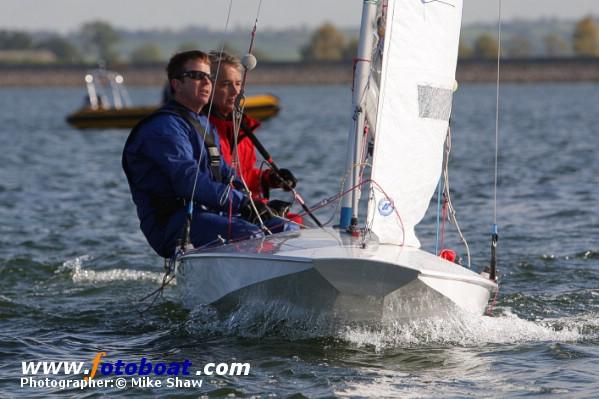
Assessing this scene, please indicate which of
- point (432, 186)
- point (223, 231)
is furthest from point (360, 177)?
point (223, 231)

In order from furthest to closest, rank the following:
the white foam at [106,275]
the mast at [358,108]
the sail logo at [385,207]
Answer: the white foam at [106,275] → the mast at [358,108] → the sail logo at [385,207]

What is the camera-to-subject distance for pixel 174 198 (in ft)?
21.4

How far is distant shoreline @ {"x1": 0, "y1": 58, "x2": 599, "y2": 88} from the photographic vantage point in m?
83.2

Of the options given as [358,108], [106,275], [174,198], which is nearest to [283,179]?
[174,198]

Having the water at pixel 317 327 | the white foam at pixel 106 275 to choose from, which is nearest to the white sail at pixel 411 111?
the water at pixel 317 327

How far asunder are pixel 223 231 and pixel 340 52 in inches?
4600

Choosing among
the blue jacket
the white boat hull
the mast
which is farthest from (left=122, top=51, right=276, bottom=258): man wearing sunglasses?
the mast

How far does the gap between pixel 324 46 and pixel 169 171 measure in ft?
384

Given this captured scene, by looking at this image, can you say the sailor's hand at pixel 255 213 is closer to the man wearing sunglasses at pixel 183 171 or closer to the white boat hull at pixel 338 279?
the man wearing sunglasses at pixel 183 171

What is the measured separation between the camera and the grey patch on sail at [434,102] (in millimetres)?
6094

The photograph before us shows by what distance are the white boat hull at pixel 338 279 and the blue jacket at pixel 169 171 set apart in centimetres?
46

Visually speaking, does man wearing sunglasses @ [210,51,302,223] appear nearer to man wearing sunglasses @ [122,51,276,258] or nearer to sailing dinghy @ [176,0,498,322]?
man wearing sunglasses @ [122,51,276,258]

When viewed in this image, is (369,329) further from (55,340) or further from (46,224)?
(46,224)

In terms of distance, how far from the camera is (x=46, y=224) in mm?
11484
